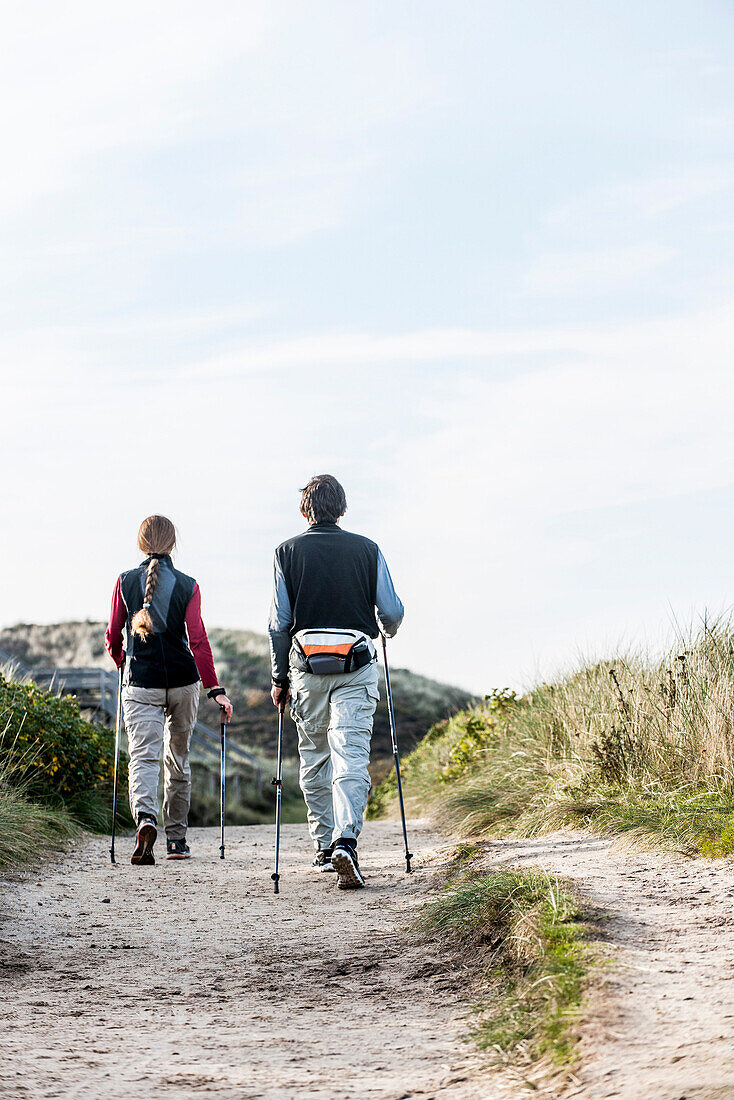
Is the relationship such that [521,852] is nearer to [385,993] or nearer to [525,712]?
[385,993]

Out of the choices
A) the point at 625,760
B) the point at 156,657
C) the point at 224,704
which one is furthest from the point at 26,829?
the point at 625,760

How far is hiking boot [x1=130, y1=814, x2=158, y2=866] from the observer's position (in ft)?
25.7

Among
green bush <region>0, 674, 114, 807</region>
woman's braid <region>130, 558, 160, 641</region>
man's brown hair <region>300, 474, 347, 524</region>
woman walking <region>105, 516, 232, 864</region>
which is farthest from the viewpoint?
green bush <region>0, 674, 114, 807</region>

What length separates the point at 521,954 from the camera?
4125 millimetres

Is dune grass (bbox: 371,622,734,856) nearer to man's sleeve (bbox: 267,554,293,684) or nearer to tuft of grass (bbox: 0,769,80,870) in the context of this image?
man's sleeve (bbox: 267,554,293,684)

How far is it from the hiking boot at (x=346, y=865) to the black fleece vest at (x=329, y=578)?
1.33 meters

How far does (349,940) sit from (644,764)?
3316 mm

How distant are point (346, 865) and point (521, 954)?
236 cm

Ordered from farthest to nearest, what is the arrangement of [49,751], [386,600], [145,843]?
[49,751]
[145,843]
[386,600]

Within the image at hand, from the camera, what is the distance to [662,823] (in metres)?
6.14

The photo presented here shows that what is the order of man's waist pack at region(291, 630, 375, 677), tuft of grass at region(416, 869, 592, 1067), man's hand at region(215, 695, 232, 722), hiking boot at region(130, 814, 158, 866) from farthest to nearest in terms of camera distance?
man's hand at region(215, 695, 232, 722)
hiking boot at region(130, 814, 158, 866)
man's waist pack at region(291, 630, 375, 677)
tuft of grass at region(416, 869, 592, 1067)

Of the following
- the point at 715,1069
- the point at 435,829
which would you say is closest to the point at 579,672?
the point at 435,829

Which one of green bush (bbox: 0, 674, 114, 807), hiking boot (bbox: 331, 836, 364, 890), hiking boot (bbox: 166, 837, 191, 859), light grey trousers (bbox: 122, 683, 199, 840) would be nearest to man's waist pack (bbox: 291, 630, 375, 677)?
hiking boot (bbox: 331, 836, 364, 890)

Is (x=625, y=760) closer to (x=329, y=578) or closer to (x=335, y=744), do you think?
(x=335, y=744)
